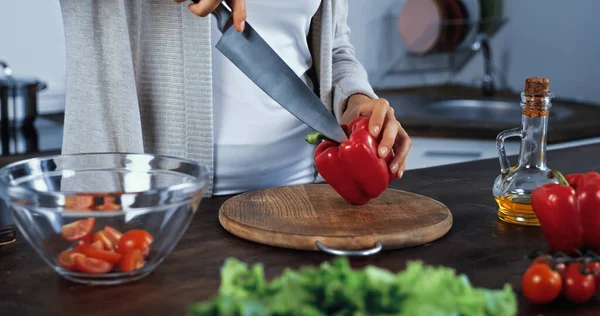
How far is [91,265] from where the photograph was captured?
0.96 meters

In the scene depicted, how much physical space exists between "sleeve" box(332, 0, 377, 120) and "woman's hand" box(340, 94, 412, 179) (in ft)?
0.32

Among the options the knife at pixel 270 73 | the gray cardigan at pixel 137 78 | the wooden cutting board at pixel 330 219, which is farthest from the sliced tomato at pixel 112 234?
the gray cardigan at pixel 137 78

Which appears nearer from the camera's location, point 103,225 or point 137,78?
point 103,225

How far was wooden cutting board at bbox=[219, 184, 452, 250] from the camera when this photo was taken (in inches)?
44.5

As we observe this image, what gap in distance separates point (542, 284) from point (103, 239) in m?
0.51

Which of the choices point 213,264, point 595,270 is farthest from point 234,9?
point 595,270

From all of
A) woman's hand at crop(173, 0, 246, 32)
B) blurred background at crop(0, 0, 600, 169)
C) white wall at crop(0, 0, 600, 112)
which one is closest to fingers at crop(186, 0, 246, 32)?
woman's hand at crop(173, 0, 246, 32)

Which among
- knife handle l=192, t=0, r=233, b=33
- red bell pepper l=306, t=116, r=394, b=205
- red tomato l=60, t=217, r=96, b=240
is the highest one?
knife handle l=192, t=0, r=233, b=33

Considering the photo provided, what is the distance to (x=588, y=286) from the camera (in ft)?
3.02

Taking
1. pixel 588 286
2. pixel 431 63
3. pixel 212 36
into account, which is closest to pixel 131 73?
pixel 212 36

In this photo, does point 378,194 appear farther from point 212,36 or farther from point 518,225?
point 212,36

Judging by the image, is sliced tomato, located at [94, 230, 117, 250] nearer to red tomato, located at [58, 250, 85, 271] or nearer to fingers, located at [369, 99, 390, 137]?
red tomato, located at [58, 250, 85, 271]

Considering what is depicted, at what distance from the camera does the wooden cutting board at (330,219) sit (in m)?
1.13

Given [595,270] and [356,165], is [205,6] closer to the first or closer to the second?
[356,165]
